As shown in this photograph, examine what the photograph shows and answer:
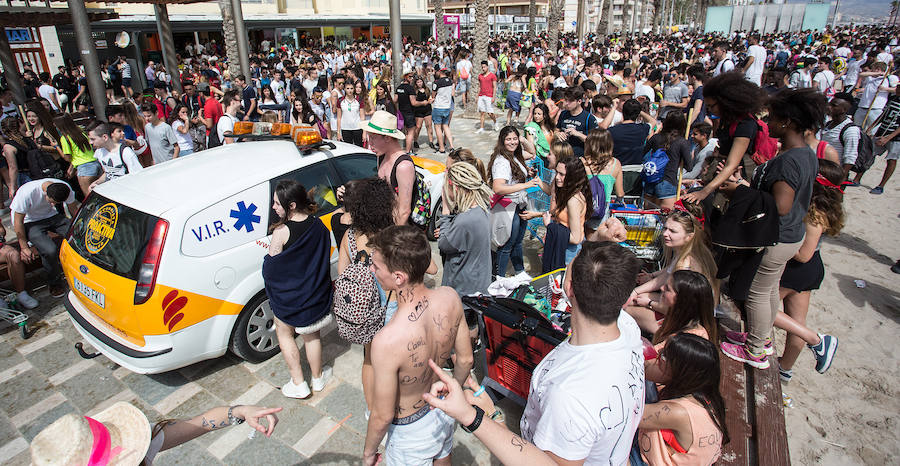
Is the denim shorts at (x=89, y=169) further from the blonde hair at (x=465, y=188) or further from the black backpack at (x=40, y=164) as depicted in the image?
the blonde hair at (x=465, y=188)

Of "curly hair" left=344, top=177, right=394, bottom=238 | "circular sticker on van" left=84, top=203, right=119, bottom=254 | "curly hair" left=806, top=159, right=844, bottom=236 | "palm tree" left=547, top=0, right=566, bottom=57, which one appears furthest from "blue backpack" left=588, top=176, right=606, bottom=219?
"palm tree" left=547, top=0, right=566, bottom=57

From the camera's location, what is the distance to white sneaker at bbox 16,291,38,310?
485 cm

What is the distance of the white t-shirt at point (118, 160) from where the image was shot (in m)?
5.87

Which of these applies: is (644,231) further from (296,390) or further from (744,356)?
(296,390)

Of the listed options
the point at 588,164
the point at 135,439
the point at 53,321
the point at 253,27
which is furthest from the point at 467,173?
the point at 253,27

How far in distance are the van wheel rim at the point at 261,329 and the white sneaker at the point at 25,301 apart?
9.73 ft

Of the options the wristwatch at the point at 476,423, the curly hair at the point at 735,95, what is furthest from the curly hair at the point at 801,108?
the wristwatch at the point at 476,423

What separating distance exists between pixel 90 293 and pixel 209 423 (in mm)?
2277

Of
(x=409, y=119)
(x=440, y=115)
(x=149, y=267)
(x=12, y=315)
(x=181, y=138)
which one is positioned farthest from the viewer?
(x=440, y=115)

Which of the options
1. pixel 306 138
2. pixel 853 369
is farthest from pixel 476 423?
pixel 853 369

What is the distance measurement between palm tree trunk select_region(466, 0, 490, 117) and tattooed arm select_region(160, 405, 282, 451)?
42.2 feet

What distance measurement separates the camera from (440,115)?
9969mm

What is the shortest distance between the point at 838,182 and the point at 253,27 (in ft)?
113

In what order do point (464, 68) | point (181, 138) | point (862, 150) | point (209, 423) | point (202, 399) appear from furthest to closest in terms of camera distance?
point (464, 68) < point (181, 138) < point (862, 150) < point (202, 399) < point (209, 423)
